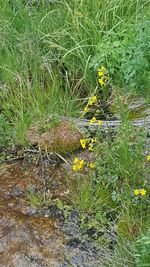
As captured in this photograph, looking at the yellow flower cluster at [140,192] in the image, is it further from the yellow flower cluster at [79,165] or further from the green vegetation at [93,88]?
the yellow flower cluster at [79,165]

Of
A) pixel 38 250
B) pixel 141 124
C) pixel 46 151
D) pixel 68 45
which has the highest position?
pixel 68 45

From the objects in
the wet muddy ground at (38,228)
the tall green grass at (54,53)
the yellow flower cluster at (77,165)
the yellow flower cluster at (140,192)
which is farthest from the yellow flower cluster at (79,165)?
the tall green grass at (54,53)

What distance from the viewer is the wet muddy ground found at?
2.63 m

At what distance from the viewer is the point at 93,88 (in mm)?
3770

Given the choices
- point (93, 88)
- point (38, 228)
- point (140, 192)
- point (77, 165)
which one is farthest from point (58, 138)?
point (140, 192)

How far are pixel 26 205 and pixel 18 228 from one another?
8.2 inches

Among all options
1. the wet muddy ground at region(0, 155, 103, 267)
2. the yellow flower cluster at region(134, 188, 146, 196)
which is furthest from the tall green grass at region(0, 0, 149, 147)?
the yellow flower cluster at region(134, 188, 146, 196)

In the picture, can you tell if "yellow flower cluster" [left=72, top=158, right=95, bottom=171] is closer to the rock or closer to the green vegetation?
the green vegetation

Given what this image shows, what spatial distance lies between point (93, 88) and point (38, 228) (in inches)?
55.4

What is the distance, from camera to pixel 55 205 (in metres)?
2.98

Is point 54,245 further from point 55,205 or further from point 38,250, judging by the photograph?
point 55,205

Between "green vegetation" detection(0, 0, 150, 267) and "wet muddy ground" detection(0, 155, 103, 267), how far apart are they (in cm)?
9

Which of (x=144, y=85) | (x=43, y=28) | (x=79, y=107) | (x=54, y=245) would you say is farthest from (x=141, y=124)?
(x=43, y=28)

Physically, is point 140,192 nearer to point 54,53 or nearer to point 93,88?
point 93,88
